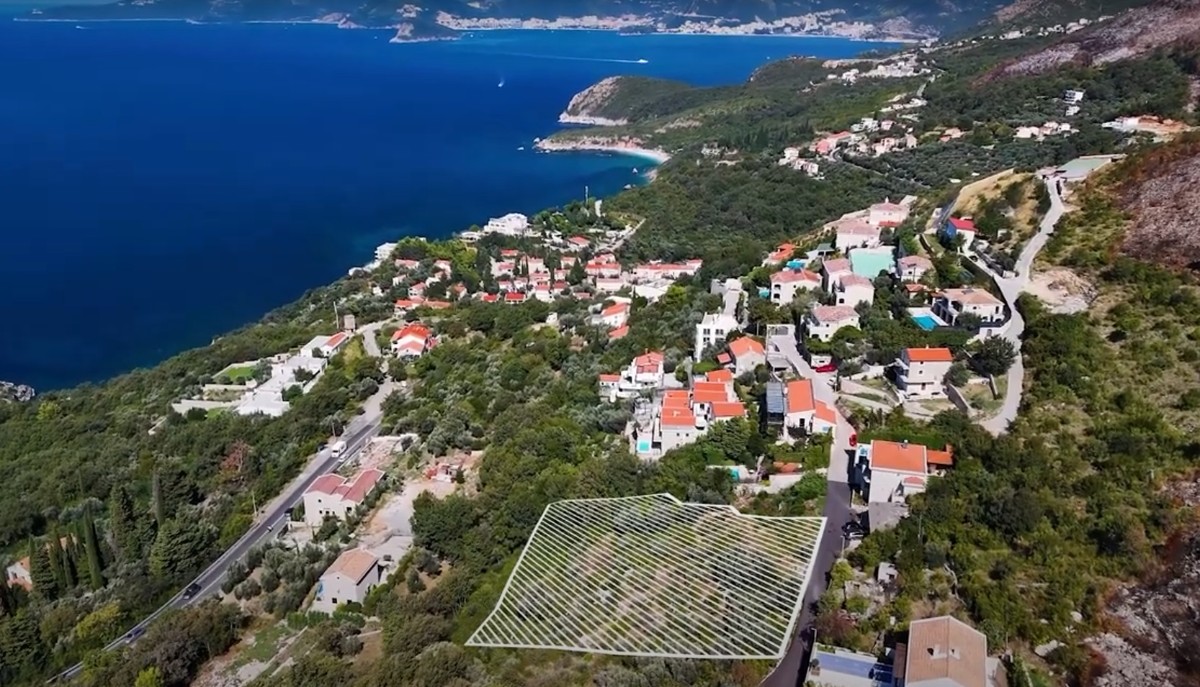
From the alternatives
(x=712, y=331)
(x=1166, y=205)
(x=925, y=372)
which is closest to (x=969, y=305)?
(x=925, y=372)

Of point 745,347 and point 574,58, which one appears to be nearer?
point 745,347

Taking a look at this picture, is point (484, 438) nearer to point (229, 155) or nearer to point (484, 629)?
point (484, 629)

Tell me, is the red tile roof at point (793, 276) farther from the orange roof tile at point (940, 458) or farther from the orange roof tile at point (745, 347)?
the orange roof tile at point (940, 458)

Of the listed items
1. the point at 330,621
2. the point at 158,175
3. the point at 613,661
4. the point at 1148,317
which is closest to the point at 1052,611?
the point at 613,661

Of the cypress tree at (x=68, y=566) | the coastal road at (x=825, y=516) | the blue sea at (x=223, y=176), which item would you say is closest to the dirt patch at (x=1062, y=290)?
the coastal road at (x=825, y=516)

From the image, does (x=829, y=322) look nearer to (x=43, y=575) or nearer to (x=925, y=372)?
(x=925, y=372)
